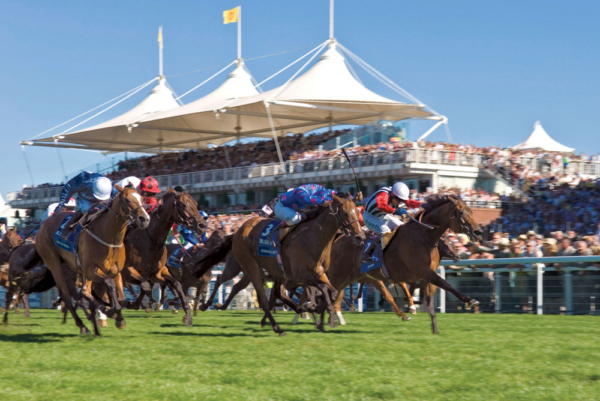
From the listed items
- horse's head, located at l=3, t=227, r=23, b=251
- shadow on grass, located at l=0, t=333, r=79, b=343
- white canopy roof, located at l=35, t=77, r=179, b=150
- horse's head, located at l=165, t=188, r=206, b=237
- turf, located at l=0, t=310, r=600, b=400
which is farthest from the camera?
white canopy roof, located at l=35, t=77, r=179, b=150

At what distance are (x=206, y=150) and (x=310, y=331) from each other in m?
26.8

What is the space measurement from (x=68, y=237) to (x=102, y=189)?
62cm

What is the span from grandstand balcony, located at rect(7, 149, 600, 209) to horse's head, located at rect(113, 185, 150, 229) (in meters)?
14.7

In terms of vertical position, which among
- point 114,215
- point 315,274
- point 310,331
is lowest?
point 310,331

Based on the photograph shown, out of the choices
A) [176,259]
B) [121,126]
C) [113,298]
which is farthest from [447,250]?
[121,126]

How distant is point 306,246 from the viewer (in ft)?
26.9

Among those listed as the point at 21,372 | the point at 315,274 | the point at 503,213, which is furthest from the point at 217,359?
the point at 503,213

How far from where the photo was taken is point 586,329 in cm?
819

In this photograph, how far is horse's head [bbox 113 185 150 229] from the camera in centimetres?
764

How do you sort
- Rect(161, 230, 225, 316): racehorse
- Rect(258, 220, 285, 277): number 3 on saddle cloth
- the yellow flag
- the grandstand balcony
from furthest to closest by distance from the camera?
the yellow flag → the grandstand balcony → Rect(161, 230, 225, 316): racehorse → Rect(258, 220, 285, 277): number 3 on saddle cloth

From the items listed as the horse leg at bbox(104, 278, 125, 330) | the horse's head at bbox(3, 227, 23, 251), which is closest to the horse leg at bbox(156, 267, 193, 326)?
the horse leg at bbox(104, 278, 125, 330)

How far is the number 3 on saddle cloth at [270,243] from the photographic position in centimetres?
852

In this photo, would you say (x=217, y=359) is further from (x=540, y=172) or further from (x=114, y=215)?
(x=540, y=172)

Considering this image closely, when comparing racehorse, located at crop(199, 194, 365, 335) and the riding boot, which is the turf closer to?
racehorse, located at crop(199, 194, 365, 335)
